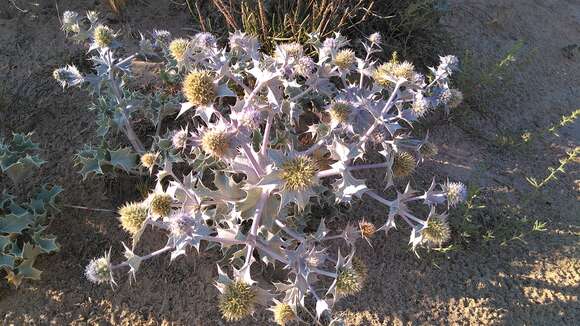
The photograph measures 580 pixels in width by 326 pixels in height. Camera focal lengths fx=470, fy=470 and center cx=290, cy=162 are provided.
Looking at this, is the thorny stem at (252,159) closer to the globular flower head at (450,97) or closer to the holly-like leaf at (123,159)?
the holly-like leaf at (123,159)

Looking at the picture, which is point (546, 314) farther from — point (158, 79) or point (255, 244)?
point (158, 79)

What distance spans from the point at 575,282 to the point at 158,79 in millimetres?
2901

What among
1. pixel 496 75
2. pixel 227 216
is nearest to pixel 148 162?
pixel 227 216

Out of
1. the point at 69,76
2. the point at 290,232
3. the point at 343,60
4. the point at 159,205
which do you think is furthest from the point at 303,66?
the point at 69,76

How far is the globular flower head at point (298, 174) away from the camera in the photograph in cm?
193

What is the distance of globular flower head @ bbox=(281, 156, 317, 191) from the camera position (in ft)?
6.33

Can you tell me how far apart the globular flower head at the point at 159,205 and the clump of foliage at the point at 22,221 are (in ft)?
2.07

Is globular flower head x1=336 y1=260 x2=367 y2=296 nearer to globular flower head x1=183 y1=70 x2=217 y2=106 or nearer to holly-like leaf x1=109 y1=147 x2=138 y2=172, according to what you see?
globular flower head x1=183 y1=70 x2=217 y2=106

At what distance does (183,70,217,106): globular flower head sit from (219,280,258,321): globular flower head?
0.82 metres

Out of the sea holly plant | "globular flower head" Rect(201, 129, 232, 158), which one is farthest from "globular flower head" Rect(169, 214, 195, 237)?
"globular flower head" Rect(201, 129, 232, 158)

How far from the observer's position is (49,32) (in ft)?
11.6

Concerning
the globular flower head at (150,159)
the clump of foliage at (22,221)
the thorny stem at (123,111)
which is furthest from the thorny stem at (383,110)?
the clump of foliage at (22,221)

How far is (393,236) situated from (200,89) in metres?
1.42

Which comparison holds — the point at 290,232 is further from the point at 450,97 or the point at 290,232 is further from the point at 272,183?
the point at 450,97
